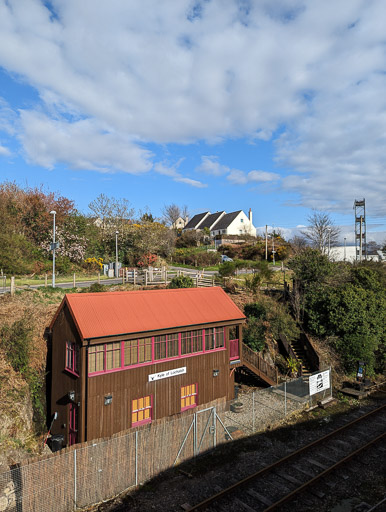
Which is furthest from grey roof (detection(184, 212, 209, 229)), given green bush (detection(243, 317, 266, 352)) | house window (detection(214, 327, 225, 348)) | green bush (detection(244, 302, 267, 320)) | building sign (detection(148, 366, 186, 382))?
building sign (detection(148, 366, 186, 382))

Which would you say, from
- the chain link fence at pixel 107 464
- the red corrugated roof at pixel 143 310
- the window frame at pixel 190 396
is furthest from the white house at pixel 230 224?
the chain link fence at pixel 107 464

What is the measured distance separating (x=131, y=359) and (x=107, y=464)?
4468mm

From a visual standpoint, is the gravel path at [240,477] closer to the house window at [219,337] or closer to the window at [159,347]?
the window at [159,347]

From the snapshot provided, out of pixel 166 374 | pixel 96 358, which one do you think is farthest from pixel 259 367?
pixel 96 358

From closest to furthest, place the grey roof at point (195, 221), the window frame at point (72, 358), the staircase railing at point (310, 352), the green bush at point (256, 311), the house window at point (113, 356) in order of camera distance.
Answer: the window frame at point (72, 358) < the house window at point (113, 356) < the staircase railing at point (310, 352) < the green bush at point (256, 311) < the grey roof at point (195, 221)

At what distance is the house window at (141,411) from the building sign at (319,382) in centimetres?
953

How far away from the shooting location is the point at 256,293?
32.8 m

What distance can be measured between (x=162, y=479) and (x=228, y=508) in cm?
272

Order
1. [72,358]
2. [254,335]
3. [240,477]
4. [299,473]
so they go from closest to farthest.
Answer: [240,477], [299,473], [72,358], [254,335]

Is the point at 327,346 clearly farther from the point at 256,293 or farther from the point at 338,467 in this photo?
the point at 338,467

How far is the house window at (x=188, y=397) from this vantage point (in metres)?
16.6

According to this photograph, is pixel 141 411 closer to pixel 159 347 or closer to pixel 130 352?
pixel 130 352

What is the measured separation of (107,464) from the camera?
445 inches

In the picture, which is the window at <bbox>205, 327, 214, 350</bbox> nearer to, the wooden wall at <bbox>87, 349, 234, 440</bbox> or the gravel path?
the wooden wall at <bbox>87, 349, 234, 440</bbox>
